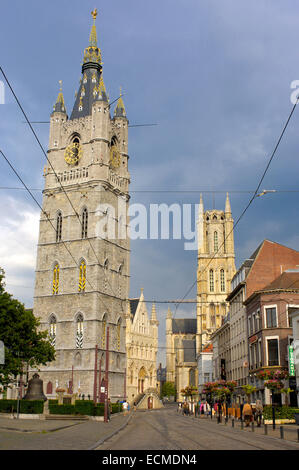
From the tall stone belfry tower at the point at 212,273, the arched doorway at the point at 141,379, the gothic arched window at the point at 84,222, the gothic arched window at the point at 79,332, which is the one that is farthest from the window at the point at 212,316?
the gothic arched window at the point at 84,222

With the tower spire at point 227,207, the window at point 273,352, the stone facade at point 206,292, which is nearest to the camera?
the window at point 273,352

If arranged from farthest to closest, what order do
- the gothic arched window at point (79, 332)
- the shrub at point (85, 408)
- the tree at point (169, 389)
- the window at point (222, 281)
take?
the tree at point (169, 389), the window at point (222, 281), the gothic arched window at point (79, 332), the shrub at point (85, 408)

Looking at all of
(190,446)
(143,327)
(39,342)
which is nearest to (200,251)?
(143,327)

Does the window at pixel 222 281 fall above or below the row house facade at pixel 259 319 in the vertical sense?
above

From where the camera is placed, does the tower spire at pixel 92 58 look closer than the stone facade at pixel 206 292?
Yes

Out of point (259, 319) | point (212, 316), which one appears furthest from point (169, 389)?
→ point (259, 319)

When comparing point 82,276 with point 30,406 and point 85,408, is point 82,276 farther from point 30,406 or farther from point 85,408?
point 30,406

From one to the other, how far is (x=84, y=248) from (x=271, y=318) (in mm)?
31715

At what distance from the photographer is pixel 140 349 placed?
88875mm

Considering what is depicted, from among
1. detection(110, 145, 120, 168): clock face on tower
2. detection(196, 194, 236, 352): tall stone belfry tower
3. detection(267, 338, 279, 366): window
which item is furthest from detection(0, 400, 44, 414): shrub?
detection(196, 194, 236, 352): tall stone belfry tower

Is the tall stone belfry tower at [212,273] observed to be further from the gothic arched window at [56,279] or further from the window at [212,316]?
the gothic arched window at [56,279]

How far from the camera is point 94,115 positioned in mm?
69375

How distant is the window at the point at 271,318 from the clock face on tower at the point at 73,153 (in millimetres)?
39783

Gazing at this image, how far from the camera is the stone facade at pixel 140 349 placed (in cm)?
8494
